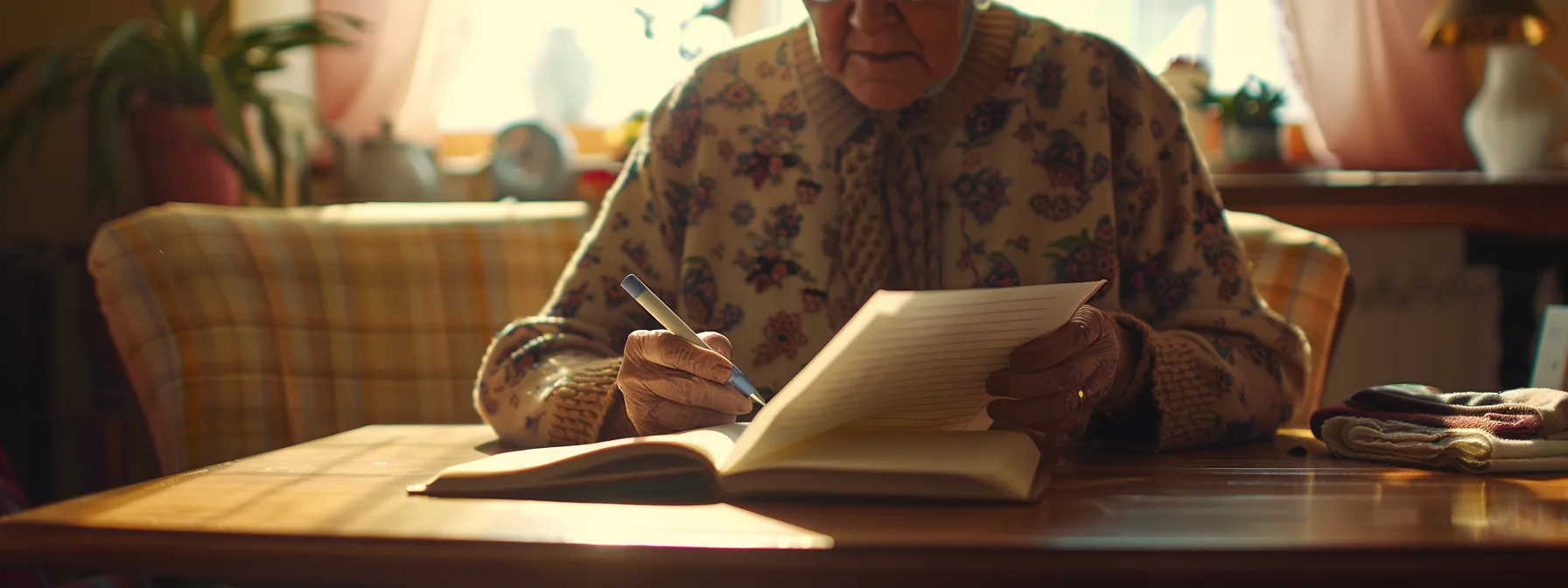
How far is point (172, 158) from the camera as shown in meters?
2.13

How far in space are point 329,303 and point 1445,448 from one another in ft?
4.48

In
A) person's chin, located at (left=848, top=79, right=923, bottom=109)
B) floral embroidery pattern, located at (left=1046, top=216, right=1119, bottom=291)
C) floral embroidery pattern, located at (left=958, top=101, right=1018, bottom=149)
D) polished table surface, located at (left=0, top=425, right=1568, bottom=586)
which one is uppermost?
person's chin, located at (left=848, top=79, right=923, bottom=109)

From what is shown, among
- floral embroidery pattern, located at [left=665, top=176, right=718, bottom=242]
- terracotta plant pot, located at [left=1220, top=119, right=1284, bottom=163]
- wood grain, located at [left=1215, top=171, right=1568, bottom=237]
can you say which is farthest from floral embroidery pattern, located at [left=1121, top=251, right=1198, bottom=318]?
terracotta plant pot, located at [left=1220, top=119, right=1284, bottom=163]

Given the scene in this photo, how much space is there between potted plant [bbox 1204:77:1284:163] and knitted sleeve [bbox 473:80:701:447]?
54.8 inches

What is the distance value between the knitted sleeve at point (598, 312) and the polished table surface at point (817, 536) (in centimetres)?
23

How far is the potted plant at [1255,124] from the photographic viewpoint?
230cm

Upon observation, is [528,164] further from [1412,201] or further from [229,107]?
[1412,201]

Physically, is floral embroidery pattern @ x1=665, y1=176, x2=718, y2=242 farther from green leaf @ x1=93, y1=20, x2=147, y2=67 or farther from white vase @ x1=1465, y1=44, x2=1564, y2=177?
white vase @ x1=1465, y1=44, x2=1564, y2=177

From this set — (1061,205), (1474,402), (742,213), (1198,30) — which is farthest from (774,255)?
(1198,30)

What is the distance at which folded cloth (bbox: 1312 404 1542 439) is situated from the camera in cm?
83

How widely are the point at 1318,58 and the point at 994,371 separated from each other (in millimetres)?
1972

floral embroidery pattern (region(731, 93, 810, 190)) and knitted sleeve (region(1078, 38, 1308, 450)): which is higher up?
floral embroidery pattern (region(731, 93, 810, 190))

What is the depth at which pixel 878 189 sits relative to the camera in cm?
124

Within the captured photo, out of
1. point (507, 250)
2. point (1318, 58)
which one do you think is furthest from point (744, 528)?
point (1318, 58)
